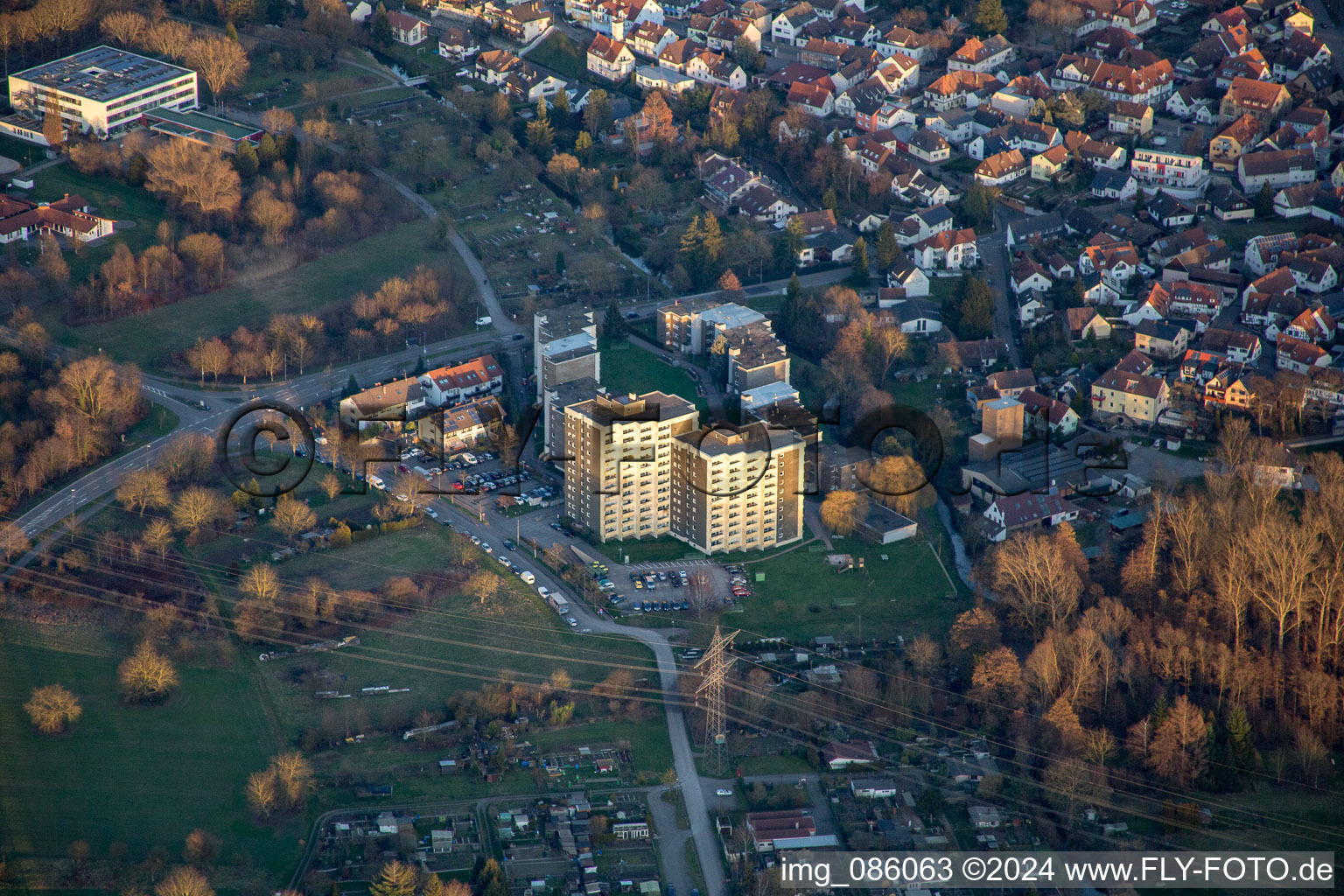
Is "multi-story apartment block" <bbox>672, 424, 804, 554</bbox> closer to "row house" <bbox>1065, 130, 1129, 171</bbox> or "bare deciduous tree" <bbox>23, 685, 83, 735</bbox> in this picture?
"bare deciduous tree" <bbox>23, 685, 83, 735</bbox>

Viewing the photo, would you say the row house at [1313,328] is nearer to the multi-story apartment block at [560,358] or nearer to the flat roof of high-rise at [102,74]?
the multi-story apartment block at [560,358]

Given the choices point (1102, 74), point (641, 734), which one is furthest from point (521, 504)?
point (1102, 74)

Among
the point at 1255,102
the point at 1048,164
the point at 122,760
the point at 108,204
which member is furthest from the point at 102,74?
the point at 1255,102

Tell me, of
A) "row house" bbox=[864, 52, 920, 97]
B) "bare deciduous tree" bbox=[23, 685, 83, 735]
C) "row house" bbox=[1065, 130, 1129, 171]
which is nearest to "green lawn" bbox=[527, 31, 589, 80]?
"row house" bbox=[864, 52, 920, 97]

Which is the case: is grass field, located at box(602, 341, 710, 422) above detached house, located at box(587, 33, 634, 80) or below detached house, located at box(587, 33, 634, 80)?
below

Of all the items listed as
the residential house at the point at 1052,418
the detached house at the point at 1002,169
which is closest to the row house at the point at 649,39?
the detached house at the point at 1002,169

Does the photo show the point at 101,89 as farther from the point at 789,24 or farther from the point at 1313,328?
the point at 1313,328
